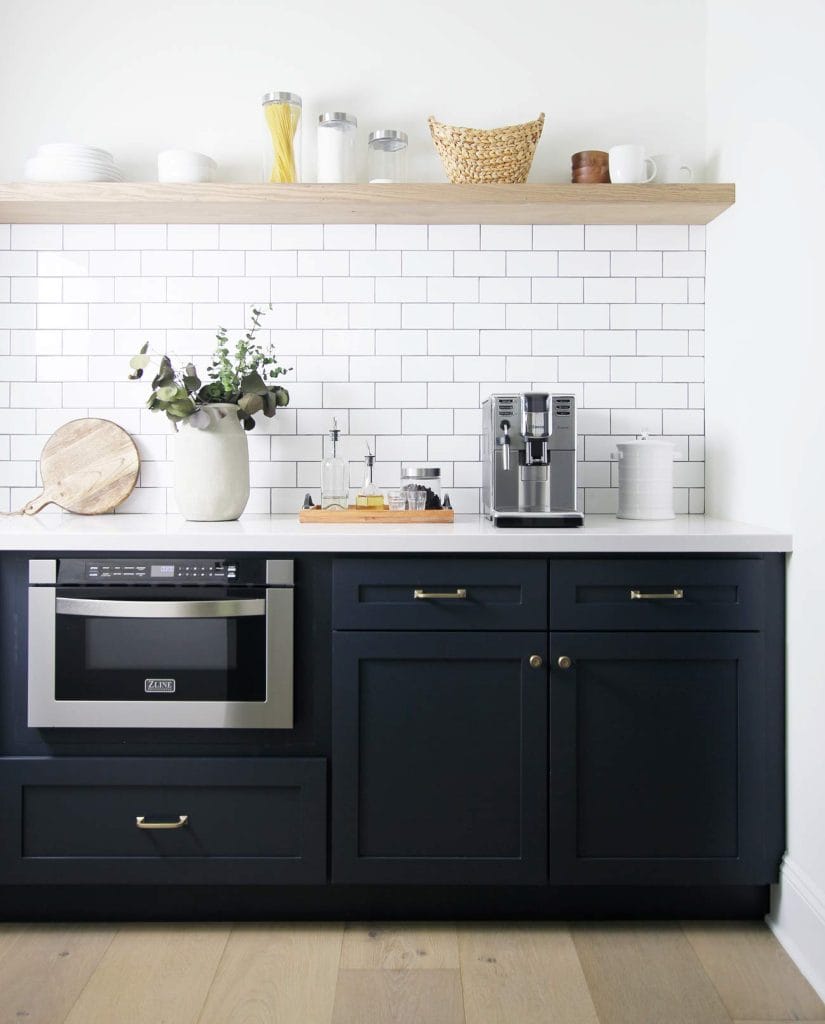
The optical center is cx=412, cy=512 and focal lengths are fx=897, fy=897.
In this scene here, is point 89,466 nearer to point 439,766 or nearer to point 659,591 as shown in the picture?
point 439,766

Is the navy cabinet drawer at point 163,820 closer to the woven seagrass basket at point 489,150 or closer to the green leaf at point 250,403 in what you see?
the green leaf at point 250,403

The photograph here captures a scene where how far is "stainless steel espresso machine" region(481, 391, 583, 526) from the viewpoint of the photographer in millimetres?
2396

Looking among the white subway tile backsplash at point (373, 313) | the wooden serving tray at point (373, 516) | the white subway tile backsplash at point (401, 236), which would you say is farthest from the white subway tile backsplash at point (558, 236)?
the wooden serving tray at point (373, 516)

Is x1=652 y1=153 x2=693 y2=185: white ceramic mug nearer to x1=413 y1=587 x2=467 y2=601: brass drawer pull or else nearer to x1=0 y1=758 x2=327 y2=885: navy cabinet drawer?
x1=413 y1=587 x2=467 y2=601: brass drawer pull

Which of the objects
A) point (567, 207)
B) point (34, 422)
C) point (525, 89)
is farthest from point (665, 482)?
point (34, 422)

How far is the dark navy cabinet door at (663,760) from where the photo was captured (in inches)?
83.7

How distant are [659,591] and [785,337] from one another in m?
0.69

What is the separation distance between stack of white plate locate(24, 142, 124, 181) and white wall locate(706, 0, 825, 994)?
70.9 inches

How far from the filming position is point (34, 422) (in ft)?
9.14

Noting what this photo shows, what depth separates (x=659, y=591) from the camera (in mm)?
2123

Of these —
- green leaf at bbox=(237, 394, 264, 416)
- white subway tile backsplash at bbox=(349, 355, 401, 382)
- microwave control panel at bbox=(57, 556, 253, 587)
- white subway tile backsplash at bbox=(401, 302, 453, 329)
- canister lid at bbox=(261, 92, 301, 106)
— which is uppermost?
canister lid at bbox=(261, 92, 301, 106)

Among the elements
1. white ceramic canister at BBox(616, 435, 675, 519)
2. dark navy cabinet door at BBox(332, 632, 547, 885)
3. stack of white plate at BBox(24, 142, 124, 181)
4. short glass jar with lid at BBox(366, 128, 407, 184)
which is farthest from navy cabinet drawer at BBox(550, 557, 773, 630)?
stack of white plate at BBox(24, 142, 124, 181)

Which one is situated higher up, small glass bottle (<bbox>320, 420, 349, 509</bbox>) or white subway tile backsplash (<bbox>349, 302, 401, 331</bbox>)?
white subway tile backsplash (<bbox>349, 302, 401, 331</bbox>)

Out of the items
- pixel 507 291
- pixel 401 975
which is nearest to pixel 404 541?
pixel 401 975
